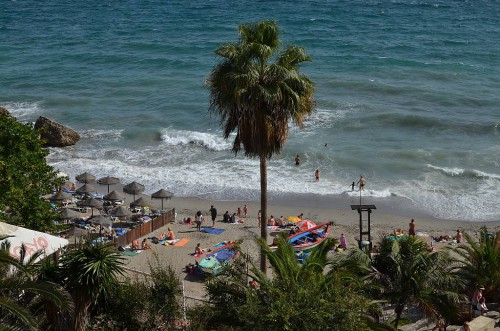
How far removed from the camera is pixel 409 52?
70.8m

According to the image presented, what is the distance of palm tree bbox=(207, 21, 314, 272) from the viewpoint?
17094 mm

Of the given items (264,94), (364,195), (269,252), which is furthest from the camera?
(364,195)

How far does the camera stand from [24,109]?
54.9 m

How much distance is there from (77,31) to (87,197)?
5667 cm

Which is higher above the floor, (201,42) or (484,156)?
(201,42)

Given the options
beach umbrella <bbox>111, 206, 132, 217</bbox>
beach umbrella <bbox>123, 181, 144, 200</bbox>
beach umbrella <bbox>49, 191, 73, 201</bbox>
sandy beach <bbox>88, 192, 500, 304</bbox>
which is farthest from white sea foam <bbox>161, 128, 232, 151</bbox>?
beach umbrella <bbox>111, 206, 132, 217</bbox>

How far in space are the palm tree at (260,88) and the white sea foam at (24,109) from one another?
3736 cm

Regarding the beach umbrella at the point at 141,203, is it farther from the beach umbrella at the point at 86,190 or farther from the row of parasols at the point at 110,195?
the beach umbrella at the point at 86,190

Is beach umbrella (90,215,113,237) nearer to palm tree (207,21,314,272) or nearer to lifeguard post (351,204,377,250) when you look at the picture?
lifeguard post (351,204,377,250)

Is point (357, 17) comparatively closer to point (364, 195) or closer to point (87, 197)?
point (364, 195)

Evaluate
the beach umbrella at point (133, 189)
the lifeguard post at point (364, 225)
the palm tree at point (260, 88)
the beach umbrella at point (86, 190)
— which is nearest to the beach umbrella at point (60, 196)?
the beach umbrella at point (86, 190)

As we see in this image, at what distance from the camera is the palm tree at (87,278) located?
13125mm

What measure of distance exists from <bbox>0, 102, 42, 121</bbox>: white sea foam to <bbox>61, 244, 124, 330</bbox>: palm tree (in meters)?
40.5

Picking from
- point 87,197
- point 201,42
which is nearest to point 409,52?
point 201,42
